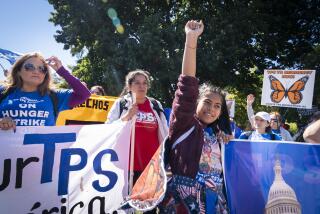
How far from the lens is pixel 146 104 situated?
13.9 feet

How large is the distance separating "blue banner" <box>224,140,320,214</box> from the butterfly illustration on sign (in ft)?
17.1

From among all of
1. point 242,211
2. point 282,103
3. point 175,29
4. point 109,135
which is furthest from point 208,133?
point 175,29

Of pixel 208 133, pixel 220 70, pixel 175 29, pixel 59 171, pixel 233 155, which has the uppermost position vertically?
pixel 175 29

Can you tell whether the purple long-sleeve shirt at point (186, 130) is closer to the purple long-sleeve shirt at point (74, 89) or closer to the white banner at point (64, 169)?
the white banner at point (64, 169)

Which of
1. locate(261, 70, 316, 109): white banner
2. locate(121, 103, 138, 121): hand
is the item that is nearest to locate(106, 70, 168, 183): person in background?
locate(121, 103, 138, 121): hand

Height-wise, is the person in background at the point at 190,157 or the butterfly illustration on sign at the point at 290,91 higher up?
the butterfly illustration on sign at the point at 290,91

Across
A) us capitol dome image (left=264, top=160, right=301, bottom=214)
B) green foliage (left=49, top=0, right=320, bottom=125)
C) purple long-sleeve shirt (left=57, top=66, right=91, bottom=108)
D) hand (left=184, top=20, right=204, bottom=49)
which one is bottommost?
us capitol dome image (left=264, top=160, right=301, bottom=214)

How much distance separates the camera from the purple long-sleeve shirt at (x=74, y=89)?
3.69m

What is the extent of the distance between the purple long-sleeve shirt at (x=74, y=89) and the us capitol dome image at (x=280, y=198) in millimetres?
1981

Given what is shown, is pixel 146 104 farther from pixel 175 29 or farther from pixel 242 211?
pixel 175 29

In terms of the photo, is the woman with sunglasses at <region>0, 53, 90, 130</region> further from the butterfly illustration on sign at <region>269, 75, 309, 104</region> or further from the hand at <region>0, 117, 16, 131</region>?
the butterfly illustration on sign at <region>269, 75, 309, 104</region>

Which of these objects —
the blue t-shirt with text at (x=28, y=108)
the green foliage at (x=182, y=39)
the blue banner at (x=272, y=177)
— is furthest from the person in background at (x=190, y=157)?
the green foliage at (x=182, y=39)

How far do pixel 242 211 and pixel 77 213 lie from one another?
4.80 ft

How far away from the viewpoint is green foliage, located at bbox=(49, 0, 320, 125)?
1617cm
